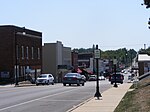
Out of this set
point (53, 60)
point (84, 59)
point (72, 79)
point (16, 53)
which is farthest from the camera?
point (84, 59)

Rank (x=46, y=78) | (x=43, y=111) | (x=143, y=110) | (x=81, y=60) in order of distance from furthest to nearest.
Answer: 1. (x=81, y=60)
2. (x=46, y=78)
3. (x=43, y=111)
4. (x=143, y=110)

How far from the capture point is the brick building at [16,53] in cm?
6856

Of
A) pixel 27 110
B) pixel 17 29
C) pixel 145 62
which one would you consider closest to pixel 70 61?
pixel 17 29

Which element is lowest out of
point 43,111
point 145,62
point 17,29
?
point 43,111

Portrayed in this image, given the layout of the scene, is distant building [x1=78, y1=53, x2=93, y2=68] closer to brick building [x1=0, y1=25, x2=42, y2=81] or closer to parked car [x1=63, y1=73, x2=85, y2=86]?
brick building [x1=0, y1=25, x2=42, y2=81]

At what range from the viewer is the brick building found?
68562mm

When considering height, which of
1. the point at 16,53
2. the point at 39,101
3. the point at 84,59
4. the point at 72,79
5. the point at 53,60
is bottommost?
the point at 39,101

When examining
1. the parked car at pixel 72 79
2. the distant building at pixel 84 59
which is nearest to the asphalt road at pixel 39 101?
the parked car at pixel 72 79

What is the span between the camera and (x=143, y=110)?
15516 millimetres

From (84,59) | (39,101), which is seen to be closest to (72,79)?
(39,101)

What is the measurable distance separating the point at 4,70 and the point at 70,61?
44313 millimetres

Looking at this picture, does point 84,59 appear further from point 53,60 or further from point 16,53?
point 16,53

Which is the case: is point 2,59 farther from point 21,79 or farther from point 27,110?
point 27,110

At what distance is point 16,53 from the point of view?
227 feet
